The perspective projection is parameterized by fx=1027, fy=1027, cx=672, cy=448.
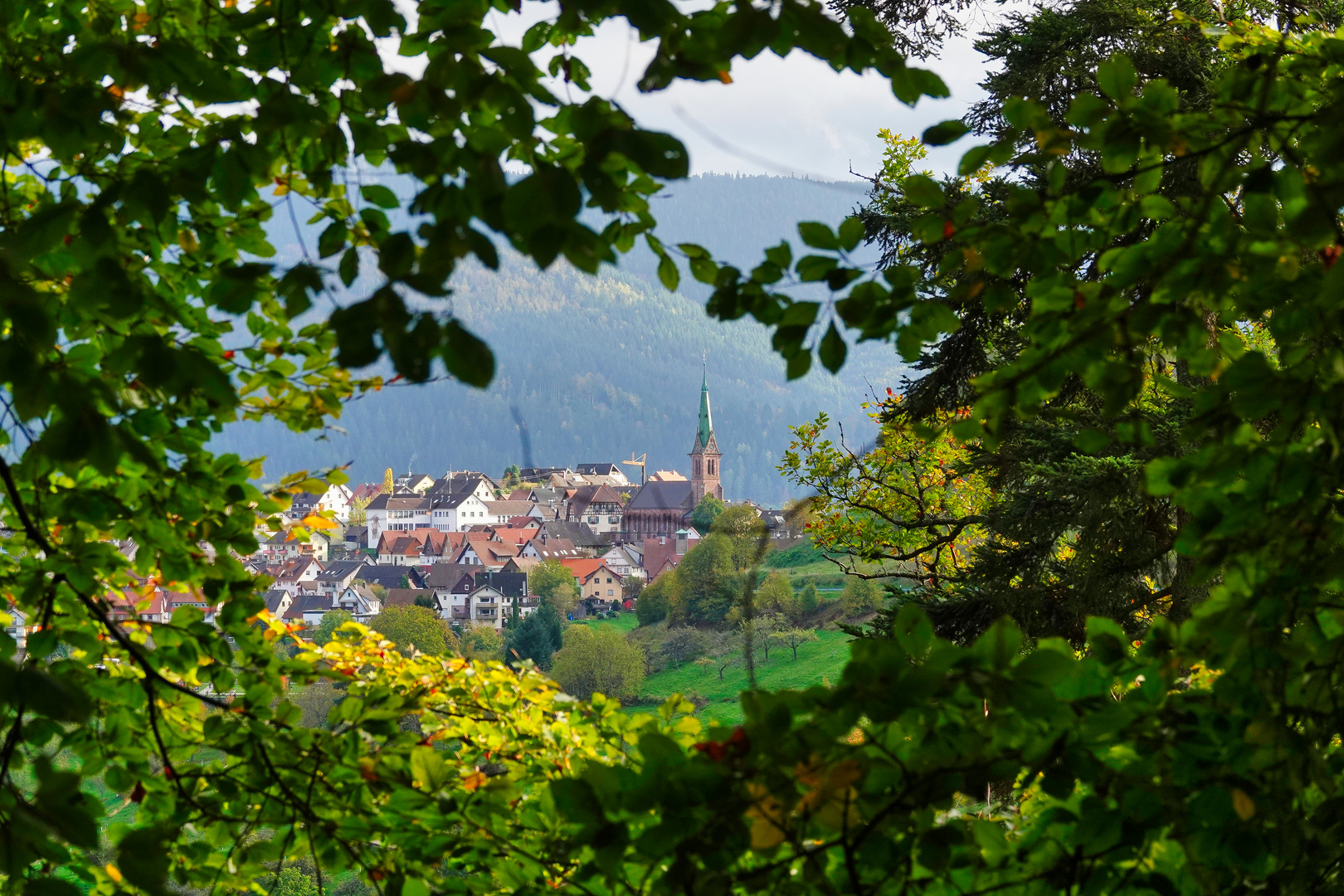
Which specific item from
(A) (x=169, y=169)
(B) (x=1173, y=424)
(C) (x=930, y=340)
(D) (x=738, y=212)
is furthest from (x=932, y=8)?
(D) (x=738, y=212)

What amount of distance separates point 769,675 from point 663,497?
2663cm

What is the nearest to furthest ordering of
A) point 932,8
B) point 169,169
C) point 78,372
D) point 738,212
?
point 169,169, point 78,372, point 932,8, point 738,212

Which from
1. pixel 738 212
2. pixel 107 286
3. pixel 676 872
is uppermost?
pixel 738 212

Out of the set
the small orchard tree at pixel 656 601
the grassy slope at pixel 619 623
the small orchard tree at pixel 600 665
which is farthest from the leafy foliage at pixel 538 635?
the small orchard tree at pixel 656 601

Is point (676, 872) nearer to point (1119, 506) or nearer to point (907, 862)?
point (907, 862)

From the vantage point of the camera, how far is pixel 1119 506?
19.8ft

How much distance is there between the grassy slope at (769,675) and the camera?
59.2 ft

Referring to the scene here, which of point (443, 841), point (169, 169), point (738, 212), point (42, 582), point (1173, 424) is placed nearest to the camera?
point (169, 169)

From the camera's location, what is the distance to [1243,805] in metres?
0.92

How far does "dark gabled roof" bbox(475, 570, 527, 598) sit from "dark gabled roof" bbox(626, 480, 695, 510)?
7.72 metres

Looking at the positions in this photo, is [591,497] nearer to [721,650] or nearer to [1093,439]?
[721,650]

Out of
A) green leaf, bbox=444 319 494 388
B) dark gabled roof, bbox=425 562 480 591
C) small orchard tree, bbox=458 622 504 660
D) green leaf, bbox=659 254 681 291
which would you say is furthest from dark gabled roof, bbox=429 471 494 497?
green leaf, bbox=444 319 494 388

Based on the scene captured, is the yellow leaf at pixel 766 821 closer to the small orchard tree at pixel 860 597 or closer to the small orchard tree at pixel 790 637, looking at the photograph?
the small orchard tree at pixel 860 597

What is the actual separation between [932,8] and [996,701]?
23.1 ft
